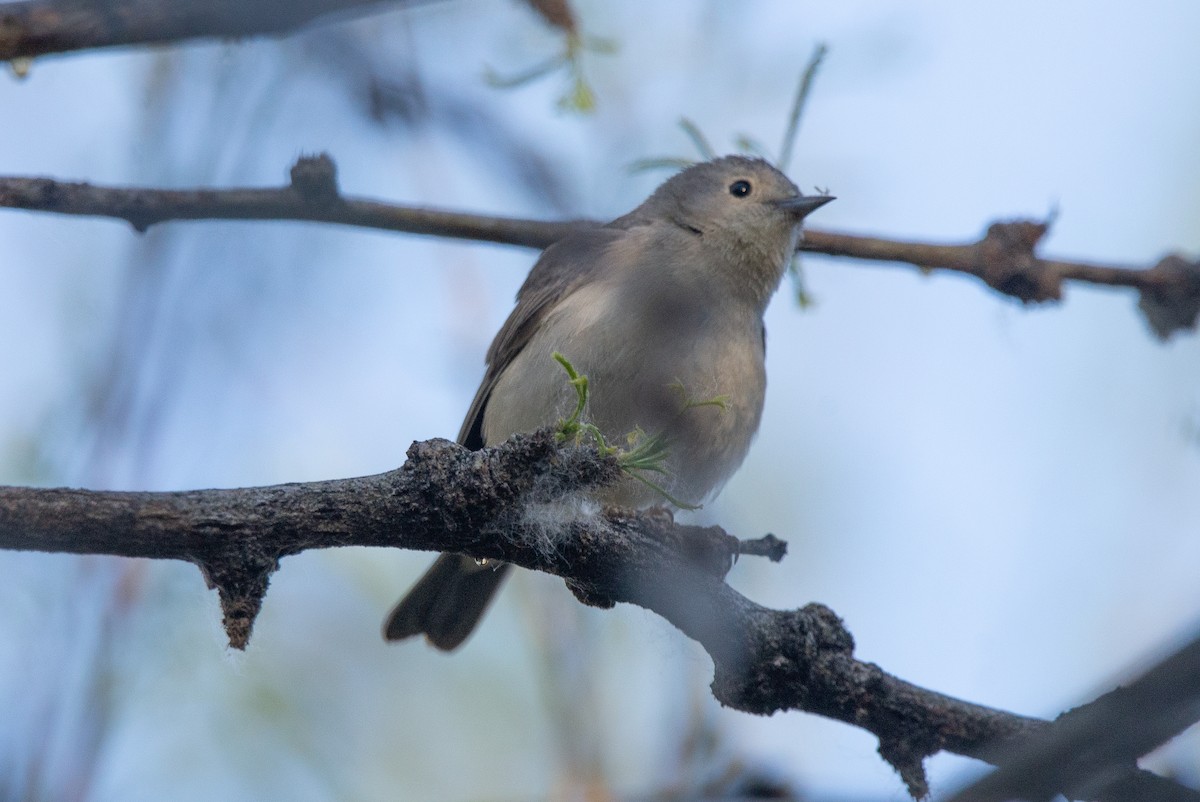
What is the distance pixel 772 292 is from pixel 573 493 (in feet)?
8.39

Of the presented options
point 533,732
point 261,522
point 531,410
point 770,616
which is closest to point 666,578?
point 770,616

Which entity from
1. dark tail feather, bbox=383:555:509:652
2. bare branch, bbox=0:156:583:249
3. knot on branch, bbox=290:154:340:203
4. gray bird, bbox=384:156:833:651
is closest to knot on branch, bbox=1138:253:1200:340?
gray bird, bbox=384:156:833:651

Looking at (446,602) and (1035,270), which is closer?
(1035,270)

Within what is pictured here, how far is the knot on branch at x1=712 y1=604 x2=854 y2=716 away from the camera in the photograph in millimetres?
3350

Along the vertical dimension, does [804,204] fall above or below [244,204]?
above

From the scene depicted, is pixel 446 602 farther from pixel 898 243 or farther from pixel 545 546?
pixel 898 243

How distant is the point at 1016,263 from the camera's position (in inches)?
155

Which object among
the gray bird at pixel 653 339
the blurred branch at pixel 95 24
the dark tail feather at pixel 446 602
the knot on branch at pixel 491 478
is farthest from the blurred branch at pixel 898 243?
the dark tail feather at pixel 446 602

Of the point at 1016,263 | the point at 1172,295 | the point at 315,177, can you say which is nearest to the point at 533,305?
the point at 315,177

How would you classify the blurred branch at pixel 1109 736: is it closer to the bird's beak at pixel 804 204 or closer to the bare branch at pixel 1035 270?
the bare branch at pixel 1035 270

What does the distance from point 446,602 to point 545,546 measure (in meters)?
2.47

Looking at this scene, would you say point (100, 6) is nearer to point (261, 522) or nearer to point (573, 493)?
point (261, 522)

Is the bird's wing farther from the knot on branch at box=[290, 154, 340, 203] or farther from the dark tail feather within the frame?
the knot on branch at box=[290, 154, 340, 203]

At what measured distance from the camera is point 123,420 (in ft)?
13.5
